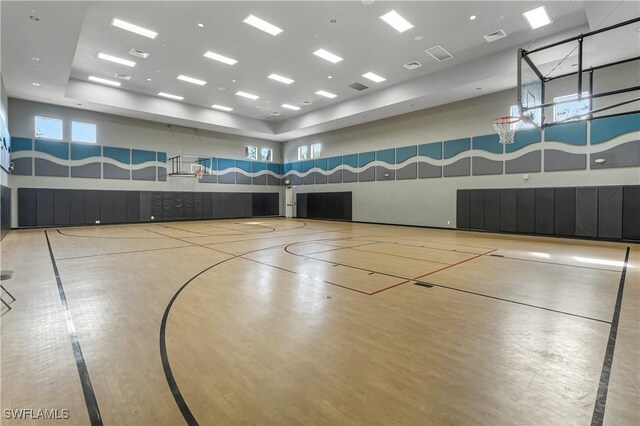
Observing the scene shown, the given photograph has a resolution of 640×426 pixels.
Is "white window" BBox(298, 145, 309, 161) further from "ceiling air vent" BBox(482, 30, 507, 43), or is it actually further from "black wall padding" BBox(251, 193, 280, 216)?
"ceiling air vent" BBox(482, 30, 507, 43)

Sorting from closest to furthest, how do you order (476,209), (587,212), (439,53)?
(587,212) < (439,53) < (476,209)

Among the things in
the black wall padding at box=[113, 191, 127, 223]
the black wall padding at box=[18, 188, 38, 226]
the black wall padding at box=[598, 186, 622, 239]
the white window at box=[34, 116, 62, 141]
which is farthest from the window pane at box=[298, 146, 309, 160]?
the black wall padding at box=[598, 186, 622, 239]

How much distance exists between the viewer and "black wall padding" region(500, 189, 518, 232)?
10.3 meters

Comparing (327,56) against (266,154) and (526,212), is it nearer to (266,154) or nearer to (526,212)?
(526,212)

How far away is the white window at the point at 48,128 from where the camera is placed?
1230 centimetres

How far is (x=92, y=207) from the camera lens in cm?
1359

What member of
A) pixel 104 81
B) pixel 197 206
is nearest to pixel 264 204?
pixel 197 206

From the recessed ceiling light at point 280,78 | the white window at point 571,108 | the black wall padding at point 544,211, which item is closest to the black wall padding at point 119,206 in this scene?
the recessed ceiling light at point 280,78

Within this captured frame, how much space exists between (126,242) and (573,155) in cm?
1350

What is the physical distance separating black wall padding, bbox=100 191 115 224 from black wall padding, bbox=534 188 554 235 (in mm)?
17089

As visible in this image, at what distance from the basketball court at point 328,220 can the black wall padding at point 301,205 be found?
3.39 ft

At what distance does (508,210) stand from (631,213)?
295 centimetres

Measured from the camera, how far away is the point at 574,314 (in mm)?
3305

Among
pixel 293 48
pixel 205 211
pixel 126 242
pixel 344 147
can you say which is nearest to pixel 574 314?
pixel 293 48
